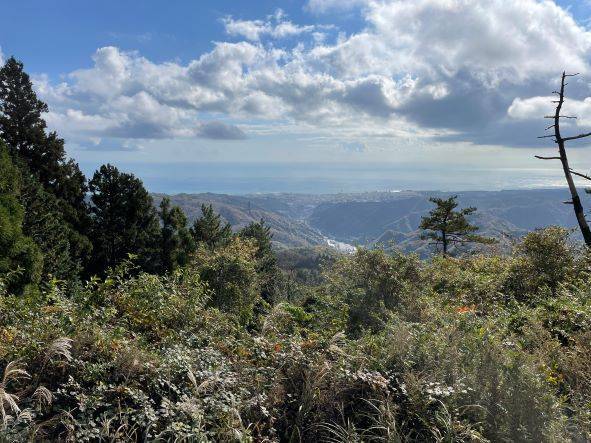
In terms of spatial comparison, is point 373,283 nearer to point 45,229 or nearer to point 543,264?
point 543,264

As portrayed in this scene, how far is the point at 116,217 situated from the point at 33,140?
7.47 meters

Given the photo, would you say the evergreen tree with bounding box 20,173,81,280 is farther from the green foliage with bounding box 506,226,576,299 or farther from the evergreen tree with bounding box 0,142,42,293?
the green foliage with bounding box 506,226,576,299

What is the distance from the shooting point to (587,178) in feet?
42.3

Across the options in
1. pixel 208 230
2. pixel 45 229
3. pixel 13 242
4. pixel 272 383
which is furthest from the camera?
pixel 208 230

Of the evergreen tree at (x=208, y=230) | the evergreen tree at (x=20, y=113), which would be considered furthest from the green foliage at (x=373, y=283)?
the evergreen tree at (x=208, y=230)

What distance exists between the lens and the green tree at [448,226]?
28906 mm

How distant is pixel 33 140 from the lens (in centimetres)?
2619

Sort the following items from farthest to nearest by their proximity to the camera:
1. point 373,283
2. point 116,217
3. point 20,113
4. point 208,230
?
1. point 208,230
2. point 116,217
3. point 20,113
4. point 373,283

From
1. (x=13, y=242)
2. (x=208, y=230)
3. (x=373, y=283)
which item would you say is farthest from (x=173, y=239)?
(x=373, y=283)

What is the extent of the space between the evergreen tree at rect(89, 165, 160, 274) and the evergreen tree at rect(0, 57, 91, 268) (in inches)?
96.0

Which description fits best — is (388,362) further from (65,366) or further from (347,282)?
(347,282)

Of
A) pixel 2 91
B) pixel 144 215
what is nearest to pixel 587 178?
pixel 144 215

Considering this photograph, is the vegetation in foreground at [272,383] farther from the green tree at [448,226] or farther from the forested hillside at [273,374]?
the green tree at [448,226]

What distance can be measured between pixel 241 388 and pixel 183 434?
607 millimetres
